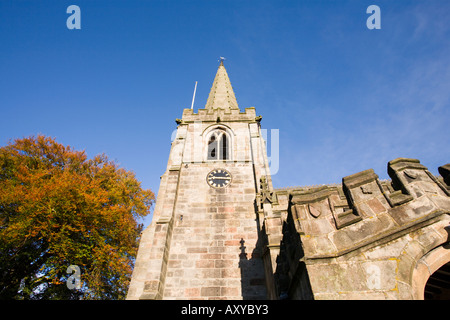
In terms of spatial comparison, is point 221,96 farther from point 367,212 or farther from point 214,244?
point 367,212

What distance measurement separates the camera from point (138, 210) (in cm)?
2072

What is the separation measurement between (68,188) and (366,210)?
16374 mm

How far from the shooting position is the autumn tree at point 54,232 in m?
13.8

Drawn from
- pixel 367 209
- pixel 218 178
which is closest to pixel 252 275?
pixel 218 178

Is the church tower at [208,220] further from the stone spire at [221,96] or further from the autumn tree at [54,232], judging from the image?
the autumn tree at [54,232]

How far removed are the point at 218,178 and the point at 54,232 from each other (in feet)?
33.2

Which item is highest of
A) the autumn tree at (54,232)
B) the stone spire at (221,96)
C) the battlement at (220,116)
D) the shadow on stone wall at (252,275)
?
the stone spire at (221,96)

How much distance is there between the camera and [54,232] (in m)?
14.4

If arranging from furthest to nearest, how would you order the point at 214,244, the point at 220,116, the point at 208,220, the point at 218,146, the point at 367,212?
1. the point at 220,116
2. the point at 218,146
3. the point at 208,220
4. the point at 214,244
5. the point at 367,212

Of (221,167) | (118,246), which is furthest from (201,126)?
(118,246)

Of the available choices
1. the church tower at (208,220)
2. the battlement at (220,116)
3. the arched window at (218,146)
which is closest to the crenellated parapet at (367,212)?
the church tower at (208,220)

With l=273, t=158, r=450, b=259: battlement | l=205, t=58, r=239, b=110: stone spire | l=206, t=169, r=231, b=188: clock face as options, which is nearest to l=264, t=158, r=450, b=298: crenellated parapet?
l=273, t=158, r=450, b=259: battlement

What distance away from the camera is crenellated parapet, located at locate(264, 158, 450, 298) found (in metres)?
3.37
